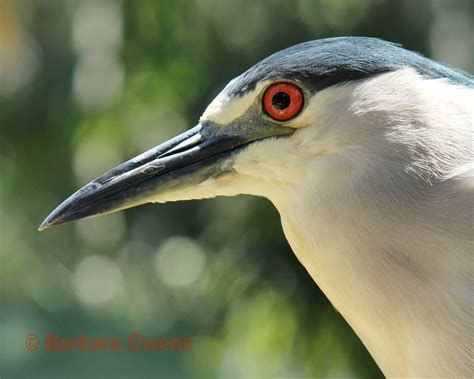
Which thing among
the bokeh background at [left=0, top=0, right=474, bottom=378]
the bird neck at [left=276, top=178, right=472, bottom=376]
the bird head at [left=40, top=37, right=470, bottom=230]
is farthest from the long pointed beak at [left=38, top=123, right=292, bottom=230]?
the bokeh background at [left=0, top=0, right=474, bottom=378]

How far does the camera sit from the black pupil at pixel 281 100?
54.6 inches

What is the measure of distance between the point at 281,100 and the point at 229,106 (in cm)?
12

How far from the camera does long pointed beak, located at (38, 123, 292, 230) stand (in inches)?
58.4

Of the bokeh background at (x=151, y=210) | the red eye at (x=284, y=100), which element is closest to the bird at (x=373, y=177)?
the red eye at (x=284, y=100)

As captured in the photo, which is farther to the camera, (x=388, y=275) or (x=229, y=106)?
(x=229, y=106)

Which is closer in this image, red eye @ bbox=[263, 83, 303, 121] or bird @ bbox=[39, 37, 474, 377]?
bird @ bbox=[39, 37, 474, 377]

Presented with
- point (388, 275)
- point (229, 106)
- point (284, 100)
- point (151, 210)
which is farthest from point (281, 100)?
point (151, 210)

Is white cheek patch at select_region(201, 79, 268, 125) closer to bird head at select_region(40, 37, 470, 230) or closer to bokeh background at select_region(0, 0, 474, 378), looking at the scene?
bird head at select_region(40, 37, 470, 230)

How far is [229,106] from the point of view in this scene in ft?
4.80

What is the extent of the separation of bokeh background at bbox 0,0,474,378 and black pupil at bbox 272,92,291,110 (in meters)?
2.30

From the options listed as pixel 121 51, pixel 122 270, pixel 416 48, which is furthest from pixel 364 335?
pixel 122 270

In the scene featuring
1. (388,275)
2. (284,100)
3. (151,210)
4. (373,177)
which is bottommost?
(151,210)

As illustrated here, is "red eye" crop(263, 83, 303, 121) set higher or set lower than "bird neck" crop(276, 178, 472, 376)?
higher

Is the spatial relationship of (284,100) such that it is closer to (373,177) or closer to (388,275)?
(373,177)
